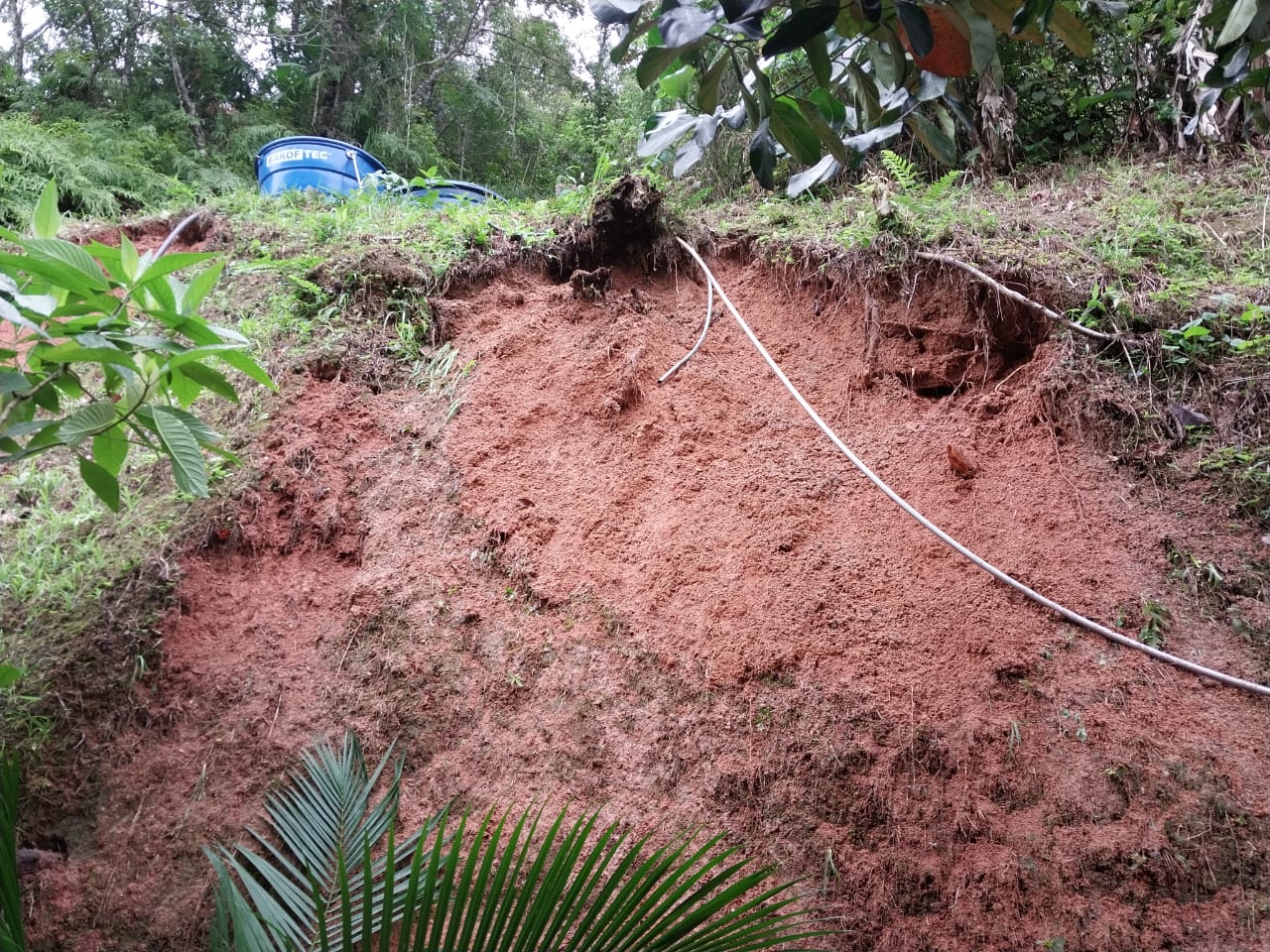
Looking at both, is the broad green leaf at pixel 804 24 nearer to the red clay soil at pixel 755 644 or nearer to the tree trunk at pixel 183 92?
the red clay soil at pixel 755 644

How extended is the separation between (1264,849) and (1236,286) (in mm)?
1827

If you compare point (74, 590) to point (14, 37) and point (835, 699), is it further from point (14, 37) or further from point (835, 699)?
point (14, 37)

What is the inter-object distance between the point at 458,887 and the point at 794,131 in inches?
56.6

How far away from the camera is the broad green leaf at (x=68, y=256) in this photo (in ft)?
5.19

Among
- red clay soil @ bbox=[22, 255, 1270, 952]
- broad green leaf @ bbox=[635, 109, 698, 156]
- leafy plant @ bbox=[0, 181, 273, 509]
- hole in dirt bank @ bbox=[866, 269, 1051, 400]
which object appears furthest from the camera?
hole in dirt bank @ bbox=[866, 269, 1051, 400]

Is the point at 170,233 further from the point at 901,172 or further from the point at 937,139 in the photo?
the point at 937,139

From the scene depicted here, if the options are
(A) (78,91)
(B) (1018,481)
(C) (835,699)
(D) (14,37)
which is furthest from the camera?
(D) (14,37)

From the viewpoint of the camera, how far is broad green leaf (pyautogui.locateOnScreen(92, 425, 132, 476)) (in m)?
1.74

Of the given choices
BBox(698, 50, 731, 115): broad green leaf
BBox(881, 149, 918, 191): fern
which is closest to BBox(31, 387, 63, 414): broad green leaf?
BBox(698, 50, 731, 115): broad green leaf

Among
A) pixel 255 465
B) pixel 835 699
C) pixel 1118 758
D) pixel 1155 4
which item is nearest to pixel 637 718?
pixel 835 699

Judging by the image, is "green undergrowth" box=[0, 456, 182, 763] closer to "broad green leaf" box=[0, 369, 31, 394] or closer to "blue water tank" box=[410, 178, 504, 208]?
"broad green leaf" box=[0, 369, 31, 394]

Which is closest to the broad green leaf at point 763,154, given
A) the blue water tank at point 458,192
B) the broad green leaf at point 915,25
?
the broad green leaf at point 915,25

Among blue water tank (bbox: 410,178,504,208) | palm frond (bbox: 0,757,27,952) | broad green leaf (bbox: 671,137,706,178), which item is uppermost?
blue water tank (bbox: 410,178,504,208)

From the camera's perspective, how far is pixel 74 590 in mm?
2602
